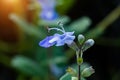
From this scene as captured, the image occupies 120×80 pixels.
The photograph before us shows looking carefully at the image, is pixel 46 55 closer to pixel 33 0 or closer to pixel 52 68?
pixel 52 68

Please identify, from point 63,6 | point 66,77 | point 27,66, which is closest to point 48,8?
point 63,6

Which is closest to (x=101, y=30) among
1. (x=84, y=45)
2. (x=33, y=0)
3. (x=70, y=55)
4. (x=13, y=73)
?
(x=70, y=55)

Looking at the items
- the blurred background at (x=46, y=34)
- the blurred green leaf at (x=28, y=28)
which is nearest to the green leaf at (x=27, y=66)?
the blurred background at (x=46, y=34)

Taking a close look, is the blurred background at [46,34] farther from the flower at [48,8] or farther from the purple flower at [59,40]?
the purple flower at [59,40]

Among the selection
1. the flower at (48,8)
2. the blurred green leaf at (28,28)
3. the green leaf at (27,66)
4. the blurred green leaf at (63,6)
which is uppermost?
the blurred green leaf at (63,6)

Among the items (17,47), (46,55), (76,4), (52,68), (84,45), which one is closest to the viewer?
(84,45)

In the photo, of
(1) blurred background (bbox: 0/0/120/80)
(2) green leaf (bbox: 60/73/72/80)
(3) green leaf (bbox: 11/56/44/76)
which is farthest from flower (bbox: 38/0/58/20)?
(2) green leaf (bbox: 60/73/72/80)

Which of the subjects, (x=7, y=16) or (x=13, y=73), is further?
(x=7, y=16)

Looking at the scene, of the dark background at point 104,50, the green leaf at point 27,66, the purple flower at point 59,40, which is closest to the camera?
the purple flower at point 59,40
